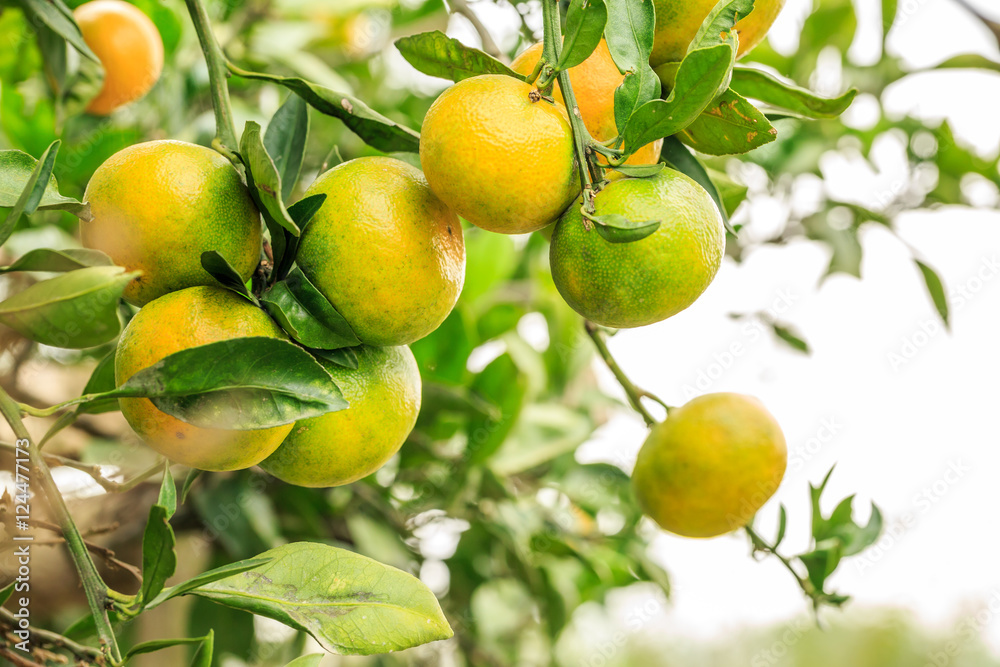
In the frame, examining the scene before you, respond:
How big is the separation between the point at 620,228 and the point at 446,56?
0.69 feet

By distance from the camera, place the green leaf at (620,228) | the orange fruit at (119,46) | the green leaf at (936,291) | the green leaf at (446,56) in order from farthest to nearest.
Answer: the green leaf at (936,291), the orange fruit at (119,46), the green leaf at (446,56), the green leaf at (620,228)

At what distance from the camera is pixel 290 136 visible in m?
0.58

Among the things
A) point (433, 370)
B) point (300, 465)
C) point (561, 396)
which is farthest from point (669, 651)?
point (300, 465)

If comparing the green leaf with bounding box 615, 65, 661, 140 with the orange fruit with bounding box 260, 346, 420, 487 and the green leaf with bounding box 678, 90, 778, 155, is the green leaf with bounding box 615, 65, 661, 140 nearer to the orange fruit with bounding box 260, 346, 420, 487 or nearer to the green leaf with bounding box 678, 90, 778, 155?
the green leaf with bounding box 678, 90, 778, 155

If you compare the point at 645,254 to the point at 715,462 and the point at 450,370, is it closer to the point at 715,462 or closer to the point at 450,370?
the point at 715,462

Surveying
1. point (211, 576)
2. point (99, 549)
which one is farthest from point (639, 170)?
point (99, 549)

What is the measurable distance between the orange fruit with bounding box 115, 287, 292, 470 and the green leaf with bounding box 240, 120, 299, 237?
0.06m

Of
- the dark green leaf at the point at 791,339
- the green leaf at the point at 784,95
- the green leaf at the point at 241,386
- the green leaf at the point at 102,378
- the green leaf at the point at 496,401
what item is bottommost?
the green leaf at the point at 496,401

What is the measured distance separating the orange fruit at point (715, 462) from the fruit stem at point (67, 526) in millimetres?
459

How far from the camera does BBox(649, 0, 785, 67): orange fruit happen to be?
1.62ft

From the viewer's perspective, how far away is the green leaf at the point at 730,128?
445 millimetres

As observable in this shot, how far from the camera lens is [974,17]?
835 millimetres

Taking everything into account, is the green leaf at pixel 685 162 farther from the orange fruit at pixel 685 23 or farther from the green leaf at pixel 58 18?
the green leaf at pixel 58 18

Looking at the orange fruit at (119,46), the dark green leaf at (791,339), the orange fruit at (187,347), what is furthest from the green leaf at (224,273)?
the dark green leaf at (791,339)
